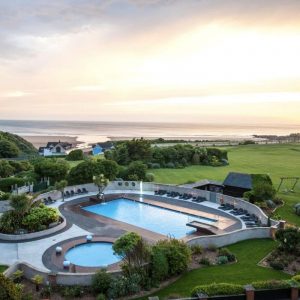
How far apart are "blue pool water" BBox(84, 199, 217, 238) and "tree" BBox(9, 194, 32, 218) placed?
6.42 m

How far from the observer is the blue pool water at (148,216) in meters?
23.8

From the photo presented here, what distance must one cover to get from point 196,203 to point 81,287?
16369mm

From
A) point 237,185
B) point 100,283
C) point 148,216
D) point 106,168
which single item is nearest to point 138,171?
point 106,168

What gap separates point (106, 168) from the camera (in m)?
34.2

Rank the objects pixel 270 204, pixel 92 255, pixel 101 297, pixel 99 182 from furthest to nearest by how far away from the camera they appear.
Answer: pixel 99 182, pixel 270 204, pixel 92 255, pixel 101 297

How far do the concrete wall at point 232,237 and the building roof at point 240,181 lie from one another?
8937 mm

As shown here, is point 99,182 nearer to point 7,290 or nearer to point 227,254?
point 227,254

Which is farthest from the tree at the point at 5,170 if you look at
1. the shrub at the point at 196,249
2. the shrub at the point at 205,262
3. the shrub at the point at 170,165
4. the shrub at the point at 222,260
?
the shrub at the point at 222,260

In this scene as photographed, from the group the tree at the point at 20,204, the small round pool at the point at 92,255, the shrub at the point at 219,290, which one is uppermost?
the tree at the point at 20,204

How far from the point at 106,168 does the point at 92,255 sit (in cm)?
1569

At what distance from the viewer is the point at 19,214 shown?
22.4m

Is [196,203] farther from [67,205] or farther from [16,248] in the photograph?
[16,248]

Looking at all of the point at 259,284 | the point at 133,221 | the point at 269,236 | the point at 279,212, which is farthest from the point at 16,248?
the point at 279,212

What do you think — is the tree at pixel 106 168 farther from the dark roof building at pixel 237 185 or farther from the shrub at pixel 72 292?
the shrub at pixel 72 292
